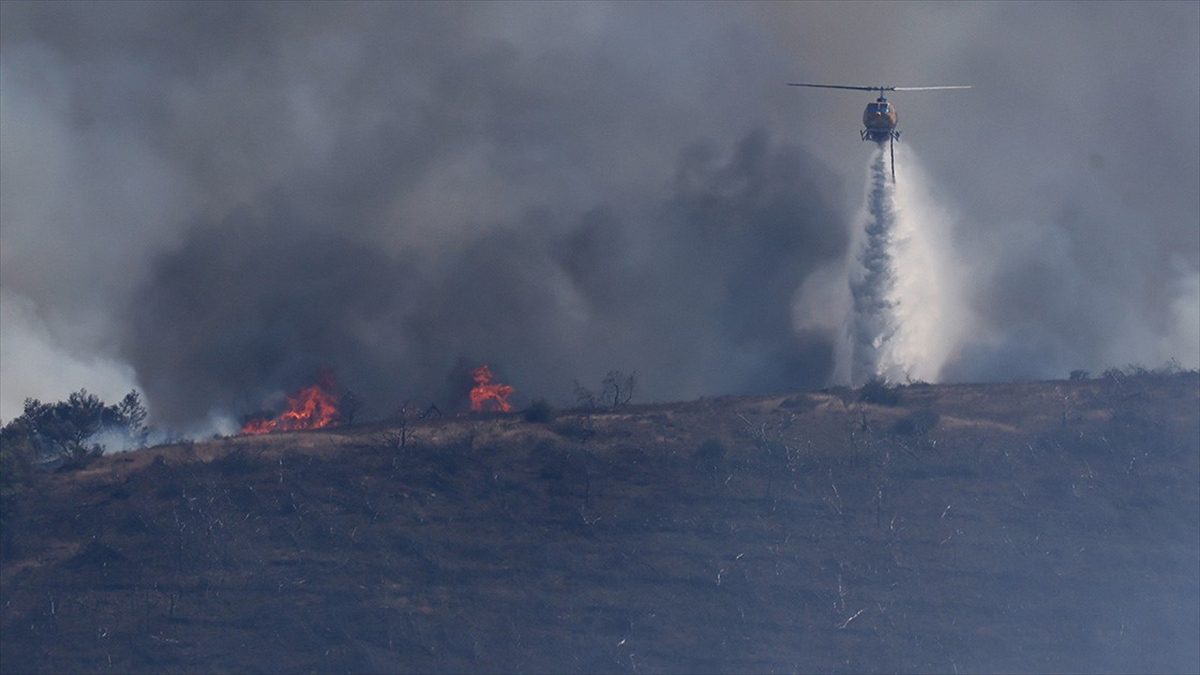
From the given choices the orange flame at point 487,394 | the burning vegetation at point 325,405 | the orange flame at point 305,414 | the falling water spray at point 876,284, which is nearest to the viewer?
the orange flame at point 305,414

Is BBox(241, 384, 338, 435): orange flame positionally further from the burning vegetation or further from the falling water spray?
the falling water spray

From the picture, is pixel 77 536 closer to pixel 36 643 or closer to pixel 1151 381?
pixel 36 643

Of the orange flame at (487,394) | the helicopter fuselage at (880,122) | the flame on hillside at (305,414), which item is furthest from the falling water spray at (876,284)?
the flame on hillside at (305,414)

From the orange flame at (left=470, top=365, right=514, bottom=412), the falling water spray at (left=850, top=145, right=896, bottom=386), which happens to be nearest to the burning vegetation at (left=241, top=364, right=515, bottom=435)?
the orange flame at (left=470, top=365, right=514, bottom=412)

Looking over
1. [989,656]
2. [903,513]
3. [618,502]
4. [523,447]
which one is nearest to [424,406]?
[523,447]

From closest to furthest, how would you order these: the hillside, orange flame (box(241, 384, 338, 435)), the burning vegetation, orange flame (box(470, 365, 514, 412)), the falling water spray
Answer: the hillside
orange flame (box(241, 384, 338, 435))
the burning vegetation
orange flame (box(470, 365, 514, 412))
the falling water spray

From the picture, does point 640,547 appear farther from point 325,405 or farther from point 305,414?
point 325,405

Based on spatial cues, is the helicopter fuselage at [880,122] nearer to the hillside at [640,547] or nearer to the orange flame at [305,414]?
the hillside at [640,547]

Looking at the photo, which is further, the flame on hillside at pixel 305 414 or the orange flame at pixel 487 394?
the orange flame at pixel 487 394
